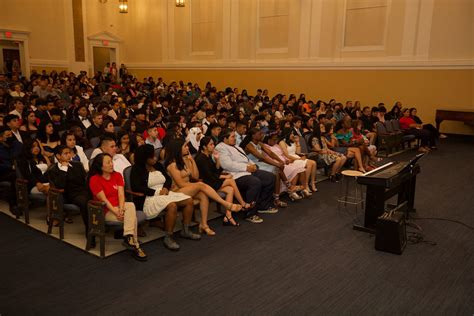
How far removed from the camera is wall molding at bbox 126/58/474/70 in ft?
45.6

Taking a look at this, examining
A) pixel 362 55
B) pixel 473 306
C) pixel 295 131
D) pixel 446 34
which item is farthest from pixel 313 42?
pixel 473 306

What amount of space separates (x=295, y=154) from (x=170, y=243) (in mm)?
3564

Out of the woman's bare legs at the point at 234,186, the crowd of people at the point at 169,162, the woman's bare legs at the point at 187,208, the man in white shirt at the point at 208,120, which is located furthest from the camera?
the man in white shirt at the point at 208,120

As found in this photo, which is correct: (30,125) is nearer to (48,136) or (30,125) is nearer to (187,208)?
(48,136)

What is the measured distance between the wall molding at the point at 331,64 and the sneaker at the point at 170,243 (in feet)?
41.6

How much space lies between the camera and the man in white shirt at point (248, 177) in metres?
5.78

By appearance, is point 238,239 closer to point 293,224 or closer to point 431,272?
point 293,224

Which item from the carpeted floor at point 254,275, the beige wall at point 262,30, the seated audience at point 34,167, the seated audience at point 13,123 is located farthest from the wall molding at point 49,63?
the carpeted floor at point 254,275

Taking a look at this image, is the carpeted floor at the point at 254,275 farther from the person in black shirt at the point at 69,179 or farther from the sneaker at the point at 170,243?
the person in black shirt at the point at 69,179

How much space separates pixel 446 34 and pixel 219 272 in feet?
43.2

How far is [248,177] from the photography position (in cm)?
584

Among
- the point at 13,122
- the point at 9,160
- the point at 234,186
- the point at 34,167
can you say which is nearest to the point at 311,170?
the point at 234,186

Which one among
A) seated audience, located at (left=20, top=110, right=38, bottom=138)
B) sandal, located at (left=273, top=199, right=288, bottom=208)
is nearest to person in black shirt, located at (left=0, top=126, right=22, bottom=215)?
seated audience, located at (left=20, top=110, right=38, bottom=138)

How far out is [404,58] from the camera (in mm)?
14570
